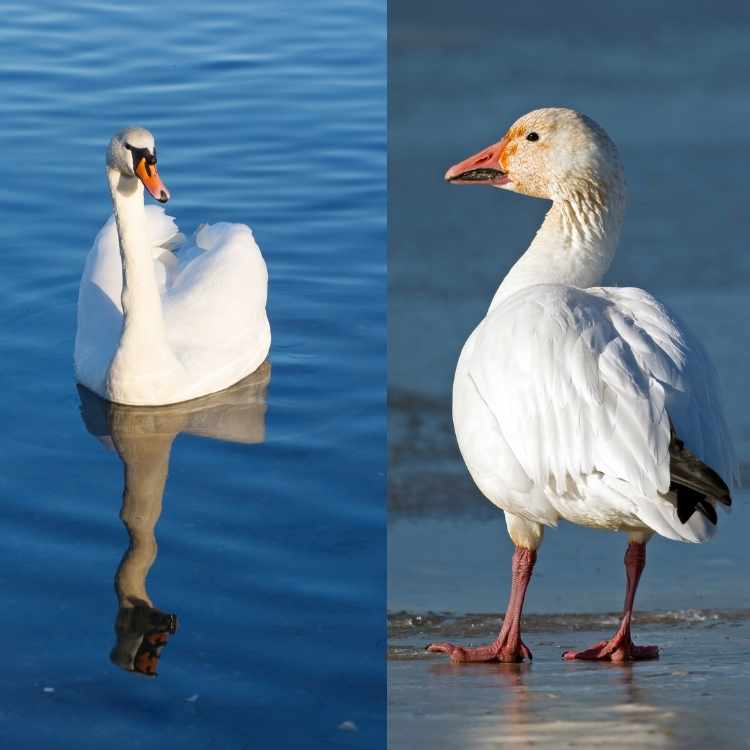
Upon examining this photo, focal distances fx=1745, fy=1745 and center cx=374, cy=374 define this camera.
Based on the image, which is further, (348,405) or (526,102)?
(526,102)

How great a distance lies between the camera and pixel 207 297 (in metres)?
7.55

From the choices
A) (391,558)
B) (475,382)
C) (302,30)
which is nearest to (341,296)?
(391,558)

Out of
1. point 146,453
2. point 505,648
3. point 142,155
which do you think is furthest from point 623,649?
point 142,155

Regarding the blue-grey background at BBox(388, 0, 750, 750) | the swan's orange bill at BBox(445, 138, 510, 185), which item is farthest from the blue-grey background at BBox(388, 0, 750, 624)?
the swan's orange bill at BBox(445, 138, 510, 185)

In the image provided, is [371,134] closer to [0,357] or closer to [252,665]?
[0,357]

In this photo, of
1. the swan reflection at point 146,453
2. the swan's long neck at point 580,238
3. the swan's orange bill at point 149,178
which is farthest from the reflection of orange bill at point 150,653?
the swan's orange bill at point 149,178

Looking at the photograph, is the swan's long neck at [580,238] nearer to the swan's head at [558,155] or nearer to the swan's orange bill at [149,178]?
the swan's head at [558,155]

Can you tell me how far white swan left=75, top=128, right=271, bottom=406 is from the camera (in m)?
7.15

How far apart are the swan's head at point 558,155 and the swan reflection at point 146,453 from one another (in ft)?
5.20

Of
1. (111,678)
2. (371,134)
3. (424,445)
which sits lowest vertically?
(111,678)

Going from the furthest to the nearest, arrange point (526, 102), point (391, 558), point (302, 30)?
point (302, 30), point (526, 102), point (391, 558)

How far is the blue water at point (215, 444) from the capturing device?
196 inches

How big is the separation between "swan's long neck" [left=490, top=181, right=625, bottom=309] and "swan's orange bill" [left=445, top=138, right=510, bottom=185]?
46 cm

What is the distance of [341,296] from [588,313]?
130 inches
